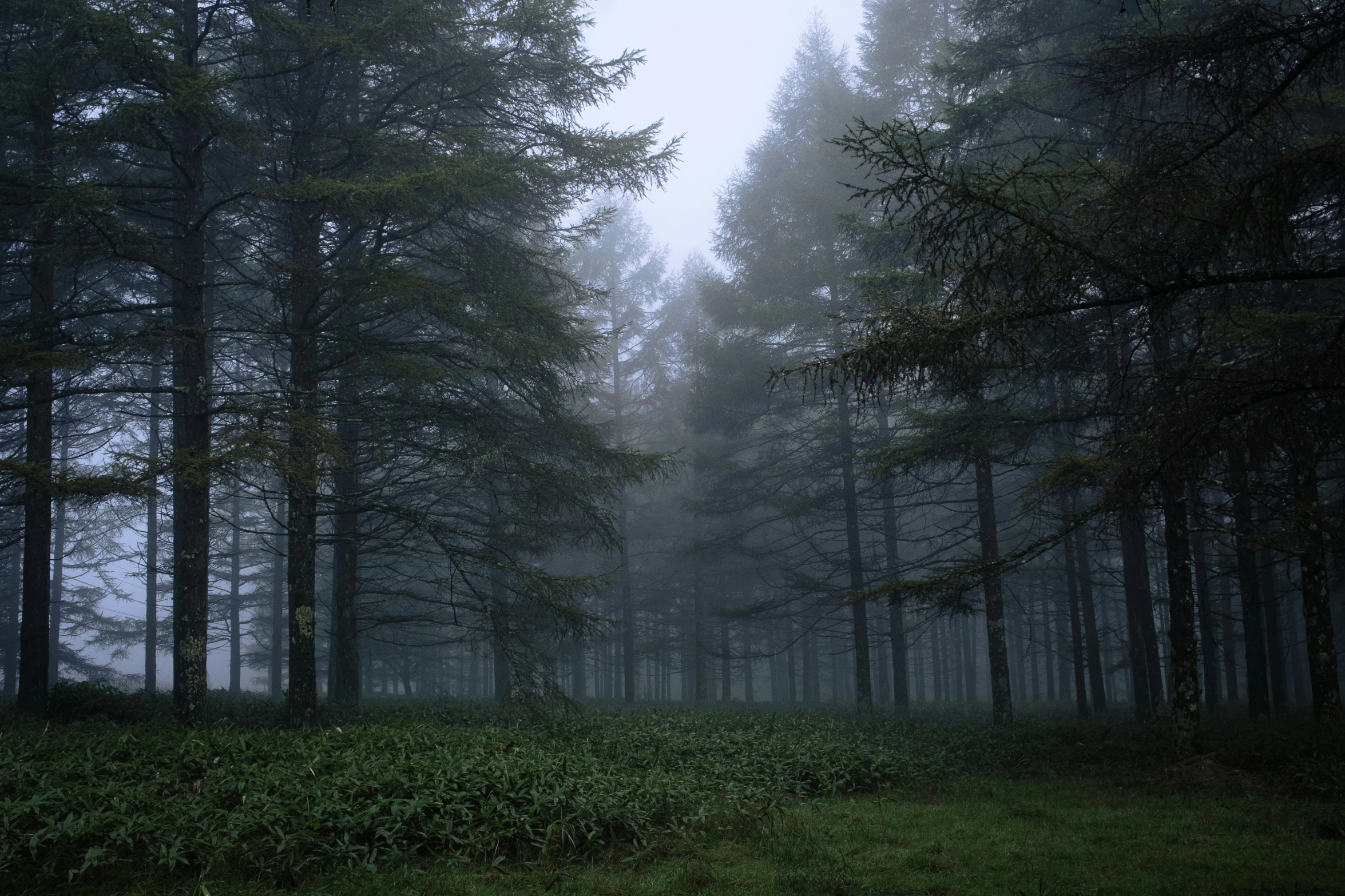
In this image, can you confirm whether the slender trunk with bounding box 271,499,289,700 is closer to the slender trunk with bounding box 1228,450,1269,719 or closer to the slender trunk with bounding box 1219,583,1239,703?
the slender trunk with bounding box 1228,450,1269,719

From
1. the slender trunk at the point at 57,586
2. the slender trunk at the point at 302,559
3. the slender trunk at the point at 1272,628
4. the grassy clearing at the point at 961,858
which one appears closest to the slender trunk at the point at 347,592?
the slender trunk at the point at 302,559

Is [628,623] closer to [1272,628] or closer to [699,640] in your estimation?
[699,640]

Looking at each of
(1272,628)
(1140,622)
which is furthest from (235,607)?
(1272,628)

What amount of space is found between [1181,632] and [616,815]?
28.8ft

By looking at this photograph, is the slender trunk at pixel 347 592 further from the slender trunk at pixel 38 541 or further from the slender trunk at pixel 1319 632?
the slender trunk at pixel 1319 632

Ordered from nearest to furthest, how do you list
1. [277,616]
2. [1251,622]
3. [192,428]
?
[192,428], [1251,622], [277,616]

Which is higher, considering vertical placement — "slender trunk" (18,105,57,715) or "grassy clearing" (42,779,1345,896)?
"slender trunk" (18,105,57,715)

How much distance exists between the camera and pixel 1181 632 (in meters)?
11.1

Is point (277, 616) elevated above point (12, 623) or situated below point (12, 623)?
below

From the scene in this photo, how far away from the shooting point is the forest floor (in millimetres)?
5816

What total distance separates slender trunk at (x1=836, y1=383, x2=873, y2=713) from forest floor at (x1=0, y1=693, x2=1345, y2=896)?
925 centimetres

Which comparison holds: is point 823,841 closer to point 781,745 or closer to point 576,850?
point 576,850

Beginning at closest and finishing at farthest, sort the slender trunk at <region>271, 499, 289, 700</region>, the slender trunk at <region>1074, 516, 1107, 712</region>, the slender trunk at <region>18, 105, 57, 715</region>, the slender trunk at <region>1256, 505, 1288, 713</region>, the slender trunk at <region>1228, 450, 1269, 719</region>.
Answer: the slender trunk at <region>18, 105, 57, 715</region>
the slender trunk at <region>1228, 450, 1269, 719</region>
the slender trunk at <region>1256, 505, 1288, 713</region>
the slender trunk at <region>1074, 516, 1107, 712</region>
the slender trunk at <region>271, 499, 289, 700</region>

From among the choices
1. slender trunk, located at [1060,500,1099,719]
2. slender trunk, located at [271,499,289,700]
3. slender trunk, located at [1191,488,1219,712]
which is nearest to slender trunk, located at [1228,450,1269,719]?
slender trunk, located at [1191,488,1219,712]
